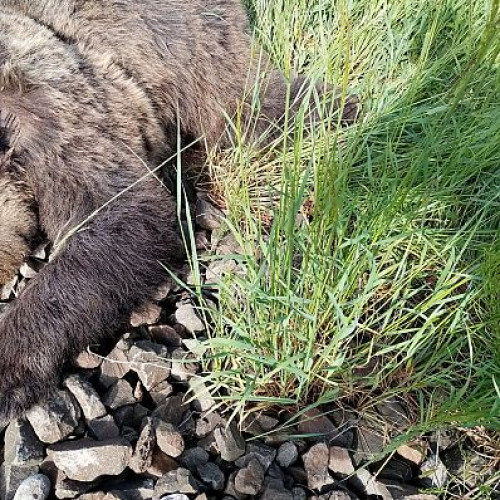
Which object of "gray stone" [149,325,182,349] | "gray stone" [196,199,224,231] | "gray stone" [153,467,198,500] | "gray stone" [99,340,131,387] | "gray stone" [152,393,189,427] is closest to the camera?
"gray stone" [153,467,198,500]

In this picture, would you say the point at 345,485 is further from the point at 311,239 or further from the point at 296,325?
the point at 311,239

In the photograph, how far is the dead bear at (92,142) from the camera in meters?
2.18

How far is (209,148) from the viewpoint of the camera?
282 cm

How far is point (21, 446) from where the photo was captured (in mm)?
1813

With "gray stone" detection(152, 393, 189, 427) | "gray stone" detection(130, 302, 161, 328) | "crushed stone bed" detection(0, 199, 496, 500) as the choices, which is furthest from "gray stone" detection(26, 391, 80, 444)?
"gray stone" detection(130, 302, 161, 328)

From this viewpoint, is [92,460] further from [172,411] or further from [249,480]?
[249,480]

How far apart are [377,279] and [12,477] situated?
42.6 inches

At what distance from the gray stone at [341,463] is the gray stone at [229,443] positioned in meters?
0.23

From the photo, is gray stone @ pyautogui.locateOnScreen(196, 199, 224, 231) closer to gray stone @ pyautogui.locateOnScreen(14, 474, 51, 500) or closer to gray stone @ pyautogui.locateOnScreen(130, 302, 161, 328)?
gray stone @ pyautogui.locateOnScreen(130, 302, 161, 328)

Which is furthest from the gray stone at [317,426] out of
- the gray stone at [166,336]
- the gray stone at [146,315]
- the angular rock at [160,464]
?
the gray stone at [146,315]

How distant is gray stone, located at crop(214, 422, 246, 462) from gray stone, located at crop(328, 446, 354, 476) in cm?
23

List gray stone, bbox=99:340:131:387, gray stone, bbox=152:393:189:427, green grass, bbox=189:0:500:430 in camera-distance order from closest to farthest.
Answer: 1. green grass, bbox=189:0:500:430
2. gray stone, bbox=152:393:189:427
3. gray stone, bbox=99:340:131:387

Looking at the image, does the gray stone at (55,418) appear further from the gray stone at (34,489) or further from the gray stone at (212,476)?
the gray stone at (212,476)

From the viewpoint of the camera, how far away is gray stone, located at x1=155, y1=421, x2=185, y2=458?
5.89 feet
